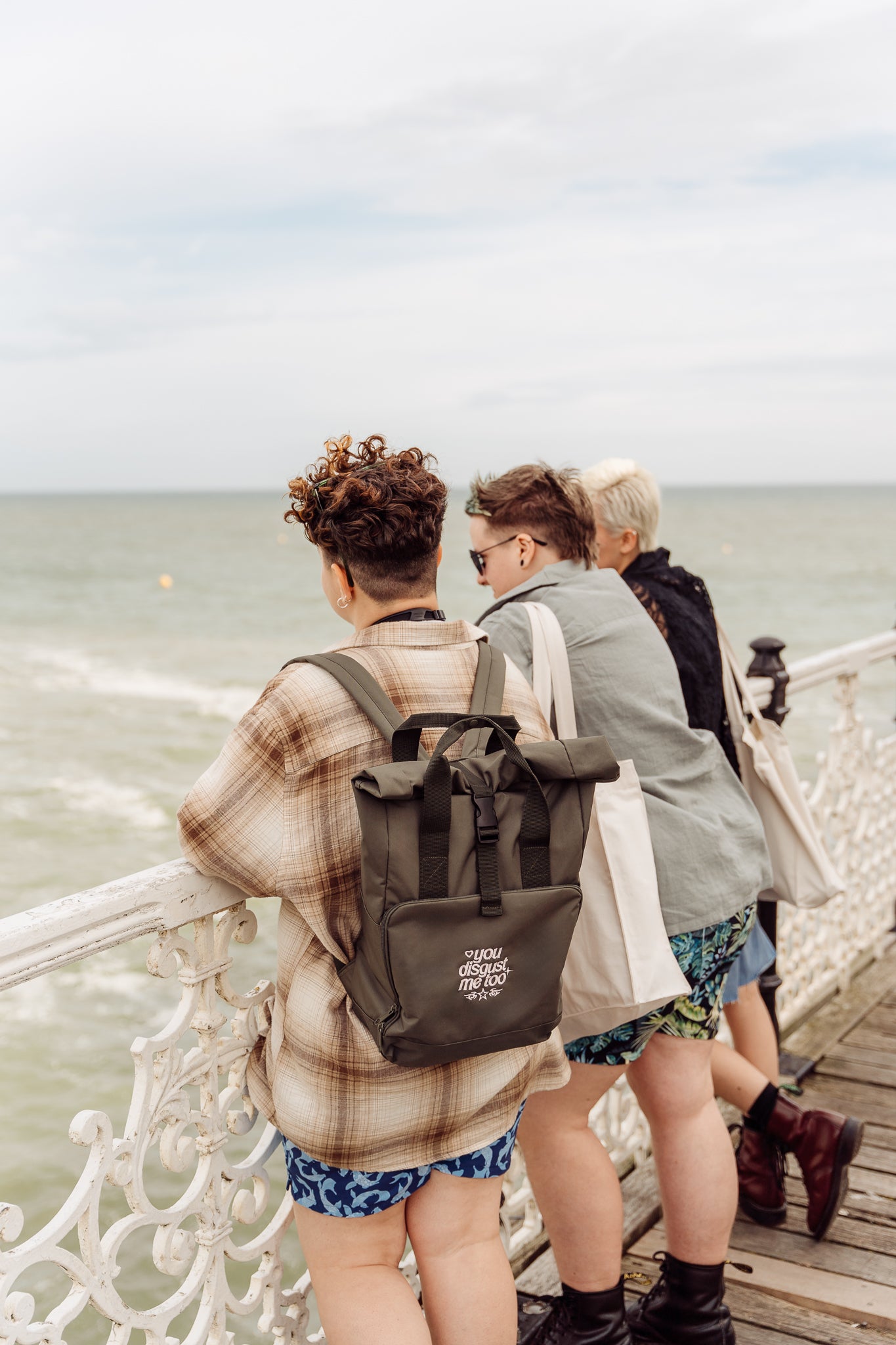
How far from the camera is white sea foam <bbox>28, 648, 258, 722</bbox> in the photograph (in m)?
23.1

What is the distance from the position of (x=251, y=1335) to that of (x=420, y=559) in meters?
4.74

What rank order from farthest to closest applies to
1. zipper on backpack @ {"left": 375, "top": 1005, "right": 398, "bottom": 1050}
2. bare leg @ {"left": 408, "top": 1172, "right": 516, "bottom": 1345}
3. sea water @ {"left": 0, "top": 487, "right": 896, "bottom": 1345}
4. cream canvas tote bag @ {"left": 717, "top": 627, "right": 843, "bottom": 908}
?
sea water @ {"left": 0, "top": 487, "right": 896, "bottom": 1345} < cream canvas tote bag @ {"left": 717, "top": 627, "right": 843, "bottom": 908} < bare leg @ {"left": 408, "top": 1172, "right": 516, "bottom": 1345} < zipper on backpack @ {"left": 375, "top": 1005, "right": 398, "bottom": 1050}

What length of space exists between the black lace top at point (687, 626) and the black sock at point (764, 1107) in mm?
1023

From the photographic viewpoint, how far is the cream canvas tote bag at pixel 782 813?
2.73 metres

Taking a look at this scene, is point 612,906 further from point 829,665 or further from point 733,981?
point 829,665

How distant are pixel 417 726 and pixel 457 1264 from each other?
90 centimetres

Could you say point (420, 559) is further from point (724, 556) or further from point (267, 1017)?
point (724, 556)

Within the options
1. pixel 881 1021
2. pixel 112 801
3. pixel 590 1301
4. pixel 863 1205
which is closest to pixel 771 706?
pixel 863 1205

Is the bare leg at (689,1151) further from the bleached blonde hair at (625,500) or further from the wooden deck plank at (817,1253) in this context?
the bleached blonde hair at (625,500)

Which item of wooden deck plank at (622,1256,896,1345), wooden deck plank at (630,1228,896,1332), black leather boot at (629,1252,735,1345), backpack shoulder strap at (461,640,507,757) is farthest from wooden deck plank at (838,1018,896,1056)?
backpack shoulder strap at (461,640,507,757)

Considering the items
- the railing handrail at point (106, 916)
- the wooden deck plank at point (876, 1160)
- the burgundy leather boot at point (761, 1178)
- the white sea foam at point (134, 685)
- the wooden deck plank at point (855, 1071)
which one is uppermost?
the railing handrail at point (106, 916)

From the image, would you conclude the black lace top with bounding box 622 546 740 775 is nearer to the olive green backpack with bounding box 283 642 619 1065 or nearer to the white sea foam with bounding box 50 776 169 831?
the olive green backpack with bounding box 283 642 619 1065

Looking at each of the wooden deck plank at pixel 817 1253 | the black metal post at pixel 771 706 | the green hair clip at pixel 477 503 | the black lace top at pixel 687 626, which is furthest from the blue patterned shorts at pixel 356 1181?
the black metal post at pixel 771 706

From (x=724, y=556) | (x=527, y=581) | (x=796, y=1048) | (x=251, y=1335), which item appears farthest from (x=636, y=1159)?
(x=724, y=556)
